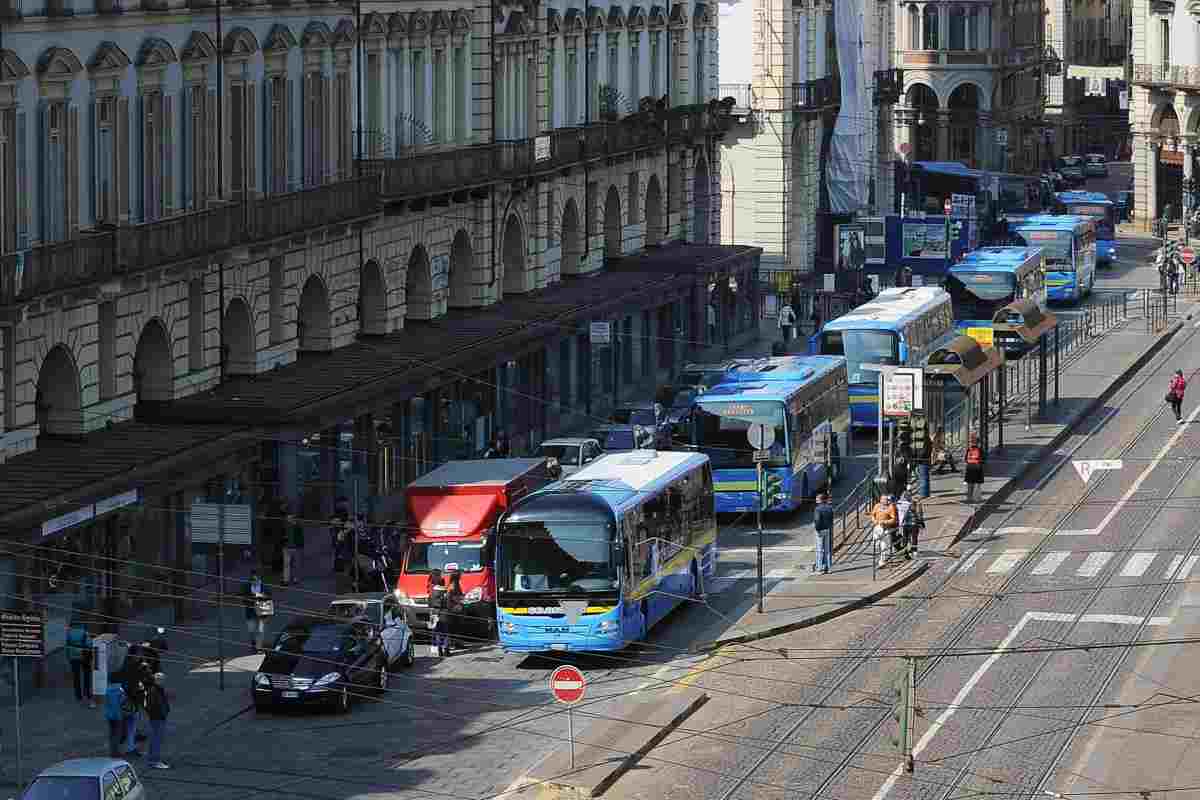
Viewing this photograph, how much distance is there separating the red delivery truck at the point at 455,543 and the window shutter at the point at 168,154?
9020 millimetres

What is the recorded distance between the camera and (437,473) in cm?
5888

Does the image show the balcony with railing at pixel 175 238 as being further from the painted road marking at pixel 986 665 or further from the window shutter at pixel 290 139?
the painted road marking at pixel 986 665

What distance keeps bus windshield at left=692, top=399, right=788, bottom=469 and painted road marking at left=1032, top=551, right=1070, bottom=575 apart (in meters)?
6.91

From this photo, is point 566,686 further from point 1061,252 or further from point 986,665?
point 1061,252

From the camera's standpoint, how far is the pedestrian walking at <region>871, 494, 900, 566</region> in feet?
202

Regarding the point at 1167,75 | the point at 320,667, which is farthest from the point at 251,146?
the point at 1167,75

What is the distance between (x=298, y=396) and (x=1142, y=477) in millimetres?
22747

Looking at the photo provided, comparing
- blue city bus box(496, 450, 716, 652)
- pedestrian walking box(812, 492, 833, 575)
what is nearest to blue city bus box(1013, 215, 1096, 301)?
pedestrian walking box(812, 492, 833, 575)

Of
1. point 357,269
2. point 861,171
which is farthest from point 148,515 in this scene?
point 861,171

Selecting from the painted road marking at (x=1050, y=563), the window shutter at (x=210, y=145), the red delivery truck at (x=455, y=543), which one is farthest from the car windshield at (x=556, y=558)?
the window shutter at (x=210, y=145)

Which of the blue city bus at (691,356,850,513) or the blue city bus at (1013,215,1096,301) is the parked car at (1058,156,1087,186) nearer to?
the blue city bus at (1013,215,1096,301)

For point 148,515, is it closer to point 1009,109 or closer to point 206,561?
point 206,561

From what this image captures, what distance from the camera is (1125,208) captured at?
151125mm

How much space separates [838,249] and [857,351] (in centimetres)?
3368
